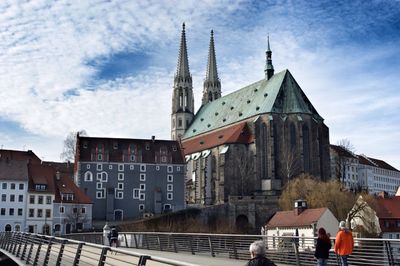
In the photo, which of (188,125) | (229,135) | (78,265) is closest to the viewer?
(78,265)

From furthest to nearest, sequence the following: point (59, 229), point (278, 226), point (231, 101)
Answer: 1. point (231, 101)
2. point (59, 229)
3. point (278, 226)

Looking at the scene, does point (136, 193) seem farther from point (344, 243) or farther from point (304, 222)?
point (344, 243)

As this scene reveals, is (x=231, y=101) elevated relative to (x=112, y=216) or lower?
elevated

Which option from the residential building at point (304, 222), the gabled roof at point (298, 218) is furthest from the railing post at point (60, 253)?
the gabled roof at point (298, 218)

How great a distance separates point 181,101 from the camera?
5094 inches

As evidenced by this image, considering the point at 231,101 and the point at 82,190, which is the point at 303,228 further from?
the point at 231,101

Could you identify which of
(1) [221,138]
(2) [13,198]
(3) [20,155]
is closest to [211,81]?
(1) [221,138]

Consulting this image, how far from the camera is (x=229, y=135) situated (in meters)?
100

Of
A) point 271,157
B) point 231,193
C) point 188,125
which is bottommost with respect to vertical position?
point 231,193

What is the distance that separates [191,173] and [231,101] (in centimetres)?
1869

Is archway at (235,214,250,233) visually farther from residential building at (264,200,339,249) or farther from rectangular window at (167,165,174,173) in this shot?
rectangular window at (167,165,174,173)

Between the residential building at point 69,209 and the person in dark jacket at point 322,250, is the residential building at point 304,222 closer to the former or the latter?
the residential building at point 69,209

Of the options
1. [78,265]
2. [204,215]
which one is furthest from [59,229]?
[78,265]

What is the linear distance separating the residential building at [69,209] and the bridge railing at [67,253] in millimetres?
42618
